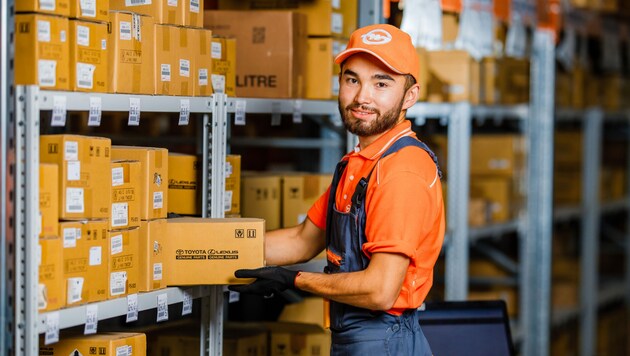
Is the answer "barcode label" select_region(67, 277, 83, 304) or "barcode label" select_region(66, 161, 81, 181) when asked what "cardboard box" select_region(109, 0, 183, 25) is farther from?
"barcode label" select_region(67, 277, 83, 304)

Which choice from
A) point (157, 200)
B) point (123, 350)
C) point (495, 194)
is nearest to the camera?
point (123, 350)

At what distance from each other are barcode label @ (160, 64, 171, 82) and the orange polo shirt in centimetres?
78

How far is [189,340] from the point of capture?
4785 millimetres

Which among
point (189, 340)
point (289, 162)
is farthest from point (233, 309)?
point (289, 162)

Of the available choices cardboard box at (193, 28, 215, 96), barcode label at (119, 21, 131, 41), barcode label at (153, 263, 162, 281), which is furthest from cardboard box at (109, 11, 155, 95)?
barcode label at (153, 263, 162, 281)

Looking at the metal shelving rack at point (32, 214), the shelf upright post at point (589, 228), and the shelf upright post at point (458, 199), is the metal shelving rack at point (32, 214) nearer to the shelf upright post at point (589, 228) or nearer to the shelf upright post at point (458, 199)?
the shelf upright post at point (458, 199)

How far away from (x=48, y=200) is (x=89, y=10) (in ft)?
2.28

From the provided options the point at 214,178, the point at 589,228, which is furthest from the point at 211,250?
the point at 589,228

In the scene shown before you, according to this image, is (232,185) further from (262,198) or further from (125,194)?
(125,194)

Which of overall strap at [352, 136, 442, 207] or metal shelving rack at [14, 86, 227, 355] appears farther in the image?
overall strap at [352, 136, 442, 207]

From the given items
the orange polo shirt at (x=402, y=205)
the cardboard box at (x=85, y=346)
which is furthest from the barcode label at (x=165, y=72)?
the cardboard box at (x=85, y=346)

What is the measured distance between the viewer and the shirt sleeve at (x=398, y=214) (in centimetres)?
373

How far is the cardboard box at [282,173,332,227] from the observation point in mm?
5215

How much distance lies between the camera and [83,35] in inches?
149
